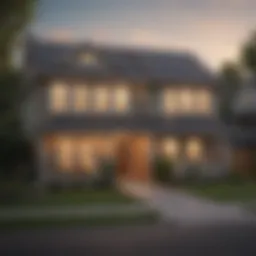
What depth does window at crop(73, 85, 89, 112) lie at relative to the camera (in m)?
9.45

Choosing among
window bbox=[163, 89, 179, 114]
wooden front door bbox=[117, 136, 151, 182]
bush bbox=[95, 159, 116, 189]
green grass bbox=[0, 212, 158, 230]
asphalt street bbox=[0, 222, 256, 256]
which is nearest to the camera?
asphalt street bbox=[0, 222, 256, 256]

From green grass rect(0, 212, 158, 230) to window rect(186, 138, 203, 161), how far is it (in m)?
1.14

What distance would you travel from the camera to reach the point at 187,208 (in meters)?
7.55

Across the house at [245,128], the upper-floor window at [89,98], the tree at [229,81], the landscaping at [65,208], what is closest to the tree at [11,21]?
the tree at [229,81]

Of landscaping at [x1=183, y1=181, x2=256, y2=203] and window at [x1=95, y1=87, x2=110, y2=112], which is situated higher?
window at [x1=95, y1=87, x2=110, y2=112]

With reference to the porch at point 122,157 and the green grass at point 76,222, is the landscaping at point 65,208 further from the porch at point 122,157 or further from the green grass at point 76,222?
the porch at point 122,157

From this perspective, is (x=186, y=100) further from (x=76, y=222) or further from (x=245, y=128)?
(x=245, y=128)

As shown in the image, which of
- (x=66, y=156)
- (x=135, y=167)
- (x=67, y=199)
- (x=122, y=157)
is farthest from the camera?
(x=67, y=199)

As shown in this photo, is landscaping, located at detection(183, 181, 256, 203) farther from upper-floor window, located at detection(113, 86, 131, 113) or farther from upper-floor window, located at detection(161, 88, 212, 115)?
upper-floor window, located at detection(113, 86, 131, 113)

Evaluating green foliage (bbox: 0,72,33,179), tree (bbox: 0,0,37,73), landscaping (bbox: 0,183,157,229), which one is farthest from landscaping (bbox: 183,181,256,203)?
tree (bbox: 0,0,37,73)

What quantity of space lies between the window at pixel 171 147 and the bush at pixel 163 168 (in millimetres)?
227

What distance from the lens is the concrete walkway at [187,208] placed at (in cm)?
670

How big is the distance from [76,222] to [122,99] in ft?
8.79

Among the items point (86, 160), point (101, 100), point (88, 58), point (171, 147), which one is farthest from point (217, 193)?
point (101, 100)
